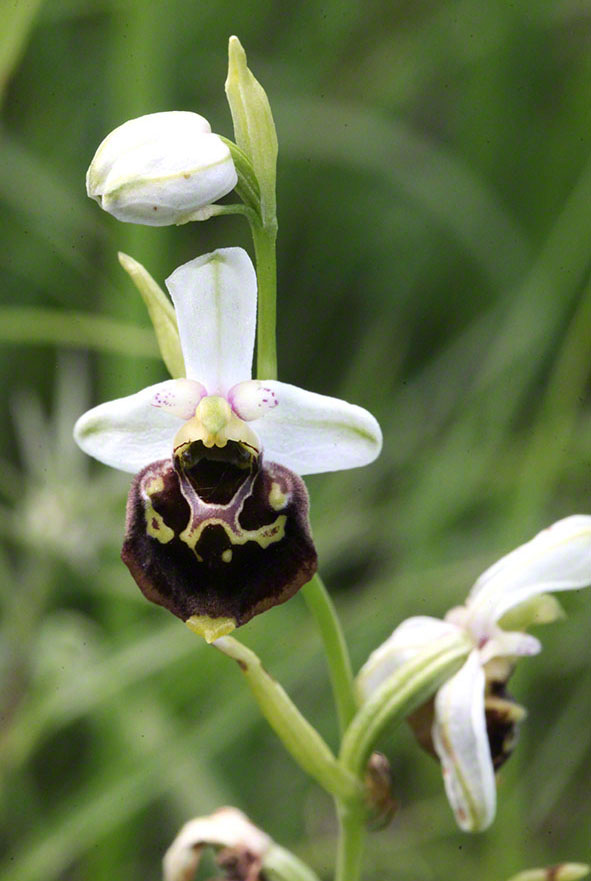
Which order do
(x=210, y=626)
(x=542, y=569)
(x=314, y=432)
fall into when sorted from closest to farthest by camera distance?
(x=210, y=626) → (x=314, y=432) → (x=542, y=569)

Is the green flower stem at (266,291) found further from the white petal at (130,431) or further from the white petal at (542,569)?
the white petal at (542,569)

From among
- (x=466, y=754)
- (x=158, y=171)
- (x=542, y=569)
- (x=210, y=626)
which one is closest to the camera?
(x=158, y=171)

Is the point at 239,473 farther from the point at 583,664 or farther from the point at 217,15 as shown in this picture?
the point at 217,15

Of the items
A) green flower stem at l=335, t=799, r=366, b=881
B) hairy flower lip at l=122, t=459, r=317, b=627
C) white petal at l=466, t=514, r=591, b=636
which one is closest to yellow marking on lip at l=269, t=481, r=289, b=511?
hairy flower lip at l=122, t=459, r=317, b=627

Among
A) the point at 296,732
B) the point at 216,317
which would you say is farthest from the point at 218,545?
the point at 296,732

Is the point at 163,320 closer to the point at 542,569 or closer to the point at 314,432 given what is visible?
the point at 314,432

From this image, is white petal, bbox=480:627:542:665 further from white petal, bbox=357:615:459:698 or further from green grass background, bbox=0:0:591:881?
green grass background, bbox=0:0:591:881
